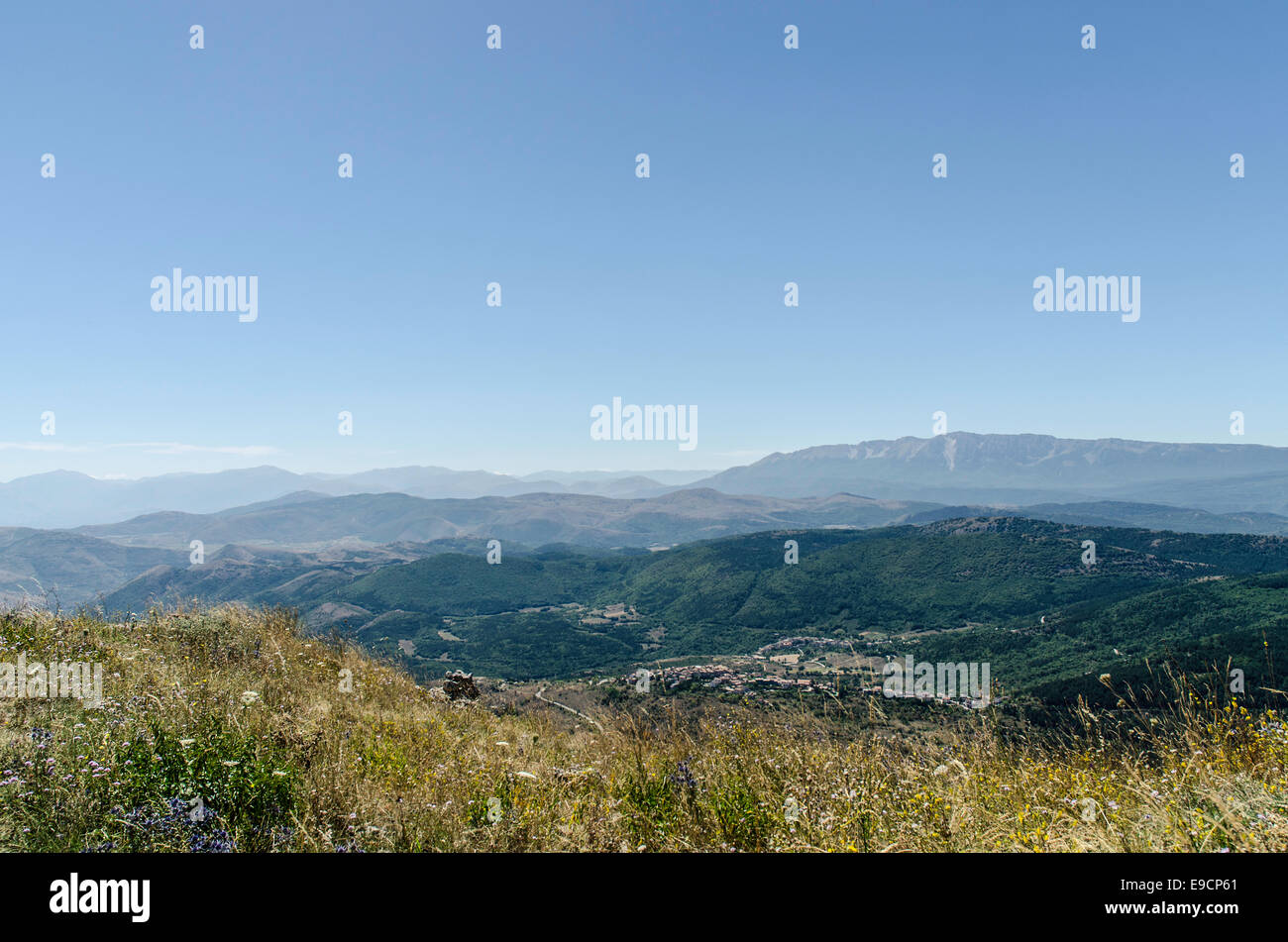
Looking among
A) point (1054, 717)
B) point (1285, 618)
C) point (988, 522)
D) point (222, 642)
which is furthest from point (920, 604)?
point (222, 642)

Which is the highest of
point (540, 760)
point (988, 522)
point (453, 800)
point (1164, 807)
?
point (1164, 807)

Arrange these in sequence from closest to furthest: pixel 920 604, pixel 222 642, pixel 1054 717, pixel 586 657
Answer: pixel 222 642 < pixel 1054 717 < pixel 586 657 < pixel 920 604

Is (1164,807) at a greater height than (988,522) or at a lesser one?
greater

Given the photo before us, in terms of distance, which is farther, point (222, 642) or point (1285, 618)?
point (1285, 618)

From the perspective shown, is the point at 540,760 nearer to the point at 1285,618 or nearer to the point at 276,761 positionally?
the point at 276,761
